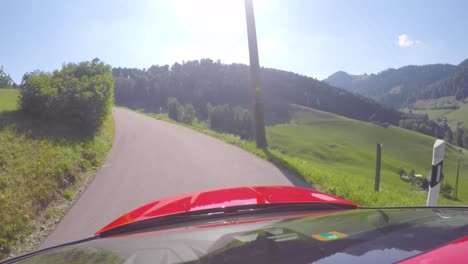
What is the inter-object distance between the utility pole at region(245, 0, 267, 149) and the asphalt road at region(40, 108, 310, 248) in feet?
3.65

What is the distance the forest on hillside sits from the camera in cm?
13162

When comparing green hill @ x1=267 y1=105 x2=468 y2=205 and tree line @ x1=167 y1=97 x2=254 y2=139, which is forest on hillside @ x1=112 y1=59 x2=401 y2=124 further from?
tree line @ x1=167 y1=97 x2=254 y2=139

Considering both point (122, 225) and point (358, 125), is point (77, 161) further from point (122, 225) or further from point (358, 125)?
point (358, 125)

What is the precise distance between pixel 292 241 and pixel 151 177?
6.32 metres

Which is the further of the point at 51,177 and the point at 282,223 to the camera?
the point at 51,177

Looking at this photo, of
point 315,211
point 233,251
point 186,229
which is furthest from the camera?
point 315,211

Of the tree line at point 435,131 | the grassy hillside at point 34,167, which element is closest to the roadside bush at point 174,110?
the grassy hillside at point 34,167

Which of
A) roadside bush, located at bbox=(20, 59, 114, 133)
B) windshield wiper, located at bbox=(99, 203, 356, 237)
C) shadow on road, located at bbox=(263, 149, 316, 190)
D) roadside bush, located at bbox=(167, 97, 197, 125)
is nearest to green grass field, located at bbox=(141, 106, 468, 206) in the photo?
roadside bush, located at bbox=(167, 97, 197, 125)

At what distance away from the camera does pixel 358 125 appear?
386ft

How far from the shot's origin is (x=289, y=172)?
358 inches

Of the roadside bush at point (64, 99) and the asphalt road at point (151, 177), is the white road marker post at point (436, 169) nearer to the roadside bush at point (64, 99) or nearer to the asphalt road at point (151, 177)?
the asphalt road at point (151, 177)

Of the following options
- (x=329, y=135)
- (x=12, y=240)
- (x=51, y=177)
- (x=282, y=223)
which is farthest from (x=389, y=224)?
(x=329, y=135)

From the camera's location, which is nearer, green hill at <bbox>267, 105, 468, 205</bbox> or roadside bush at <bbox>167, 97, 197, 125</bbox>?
green hill at <bbox>267, 105, 468, 205</bbox>

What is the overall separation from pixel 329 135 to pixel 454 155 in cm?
3566
